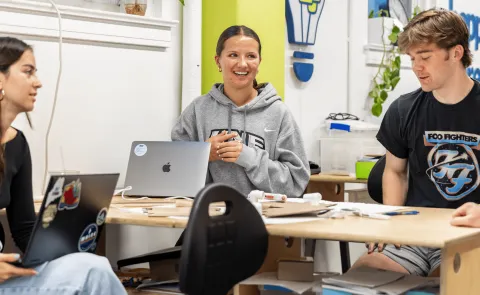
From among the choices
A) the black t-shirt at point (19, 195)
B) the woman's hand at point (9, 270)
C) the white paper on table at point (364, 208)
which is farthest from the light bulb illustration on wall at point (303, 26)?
the woman's hand at point (9, 270)

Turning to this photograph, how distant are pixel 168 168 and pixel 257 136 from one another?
0.42 metres

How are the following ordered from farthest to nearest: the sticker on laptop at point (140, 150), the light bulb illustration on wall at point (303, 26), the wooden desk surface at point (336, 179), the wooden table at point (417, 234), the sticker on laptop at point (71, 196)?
the light bulb illustration on wall at point (303, 26)
the wooden desk surface at point (336, 179)
the sticker on laptop at point (140, 150)
the sticker on laptop at point (71, 196)
the wooden table at point (417, 234)

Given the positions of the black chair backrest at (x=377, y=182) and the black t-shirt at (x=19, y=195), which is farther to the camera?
the black chair backrest at (x=377, y=182)

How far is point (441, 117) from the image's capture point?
9.39 feet

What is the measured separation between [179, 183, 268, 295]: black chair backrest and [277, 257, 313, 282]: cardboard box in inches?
30.3

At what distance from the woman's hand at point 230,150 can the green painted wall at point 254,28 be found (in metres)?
0.80

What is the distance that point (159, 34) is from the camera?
148 inches

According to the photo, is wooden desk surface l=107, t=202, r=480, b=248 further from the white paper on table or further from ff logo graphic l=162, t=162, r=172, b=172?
ff logo graphic l=162, t=162, r=172, b=172

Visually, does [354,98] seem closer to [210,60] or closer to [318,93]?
[318,93]

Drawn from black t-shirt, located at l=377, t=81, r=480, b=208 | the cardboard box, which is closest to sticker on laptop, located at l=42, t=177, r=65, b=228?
the cardboard box

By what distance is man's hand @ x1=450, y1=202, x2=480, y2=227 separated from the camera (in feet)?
7.47

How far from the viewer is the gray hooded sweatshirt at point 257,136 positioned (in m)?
3.25

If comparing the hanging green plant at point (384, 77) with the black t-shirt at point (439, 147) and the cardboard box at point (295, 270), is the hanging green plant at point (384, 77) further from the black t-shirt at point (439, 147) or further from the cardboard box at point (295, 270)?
→ the cardboard box at point (295, 270)

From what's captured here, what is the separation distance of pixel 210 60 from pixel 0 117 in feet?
4.90
